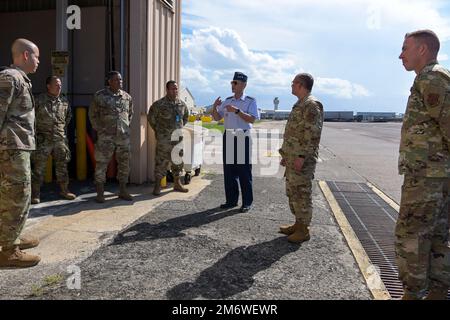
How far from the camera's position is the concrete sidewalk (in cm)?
314

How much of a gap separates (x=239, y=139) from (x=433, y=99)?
3252 millimetres

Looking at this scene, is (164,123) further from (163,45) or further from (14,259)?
(14,259)

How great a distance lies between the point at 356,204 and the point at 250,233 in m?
2.67

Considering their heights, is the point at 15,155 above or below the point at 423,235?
above

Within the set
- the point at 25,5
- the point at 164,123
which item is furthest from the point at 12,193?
the point at 25,5

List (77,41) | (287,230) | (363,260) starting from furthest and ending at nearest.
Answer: (77,41)
(287,230)
(363,260)

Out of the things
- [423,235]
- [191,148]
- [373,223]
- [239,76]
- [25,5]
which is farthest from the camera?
[25,5]

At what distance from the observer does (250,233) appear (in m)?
4.70

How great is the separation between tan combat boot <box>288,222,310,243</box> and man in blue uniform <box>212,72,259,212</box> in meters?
1.33

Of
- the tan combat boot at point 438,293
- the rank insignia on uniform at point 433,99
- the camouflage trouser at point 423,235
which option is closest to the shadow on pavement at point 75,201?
the camouflage trouser at point 423,235

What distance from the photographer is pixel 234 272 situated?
3510 mm
